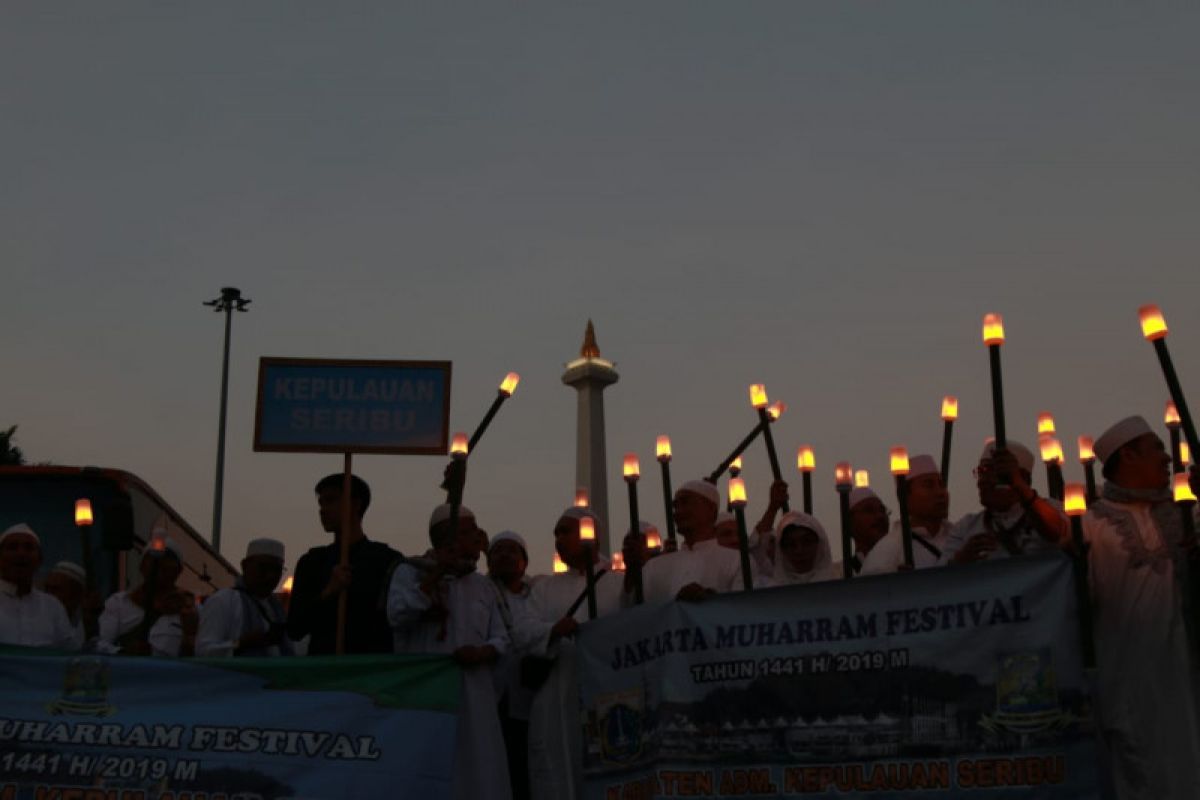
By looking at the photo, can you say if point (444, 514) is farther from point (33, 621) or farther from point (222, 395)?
point (222, 395)

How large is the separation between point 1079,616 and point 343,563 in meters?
3.80

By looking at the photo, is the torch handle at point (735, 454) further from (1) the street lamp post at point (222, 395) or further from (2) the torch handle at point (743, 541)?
(1) the street lamp post at point (222, 395)

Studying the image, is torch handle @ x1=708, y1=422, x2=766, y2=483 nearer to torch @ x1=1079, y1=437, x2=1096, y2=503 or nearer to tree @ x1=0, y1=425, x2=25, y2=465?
torch @ x1=1079, y1=437, x2=1096, y2=503

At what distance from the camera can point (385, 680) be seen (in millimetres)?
7555

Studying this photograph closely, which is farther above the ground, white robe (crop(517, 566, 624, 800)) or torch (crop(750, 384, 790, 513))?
torch (crop(750, 384, 790, 513))

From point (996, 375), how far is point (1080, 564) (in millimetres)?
828

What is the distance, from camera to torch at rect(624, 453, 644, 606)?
7996 mm

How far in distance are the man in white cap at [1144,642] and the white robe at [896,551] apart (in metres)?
1.90

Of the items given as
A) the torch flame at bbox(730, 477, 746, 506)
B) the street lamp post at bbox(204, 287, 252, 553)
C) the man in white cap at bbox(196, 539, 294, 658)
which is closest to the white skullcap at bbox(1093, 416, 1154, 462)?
the torch flame at bbox(730, 477, 746, 506)

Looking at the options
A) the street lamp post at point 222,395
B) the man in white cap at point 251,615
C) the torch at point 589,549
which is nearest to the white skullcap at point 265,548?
the man in white cap at point 251,615

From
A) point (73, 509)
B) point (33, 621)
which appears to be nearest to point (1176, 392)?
point (33, 621)

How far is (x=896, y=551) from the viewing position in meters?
8.68

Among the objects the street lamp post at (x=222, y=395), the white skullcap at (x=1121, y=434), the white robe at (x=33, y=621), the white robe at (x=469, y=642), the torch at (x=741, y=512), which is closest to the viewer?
the white skullcap at (x=1121, y=434)

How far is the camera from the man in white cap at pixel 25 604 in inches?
340
